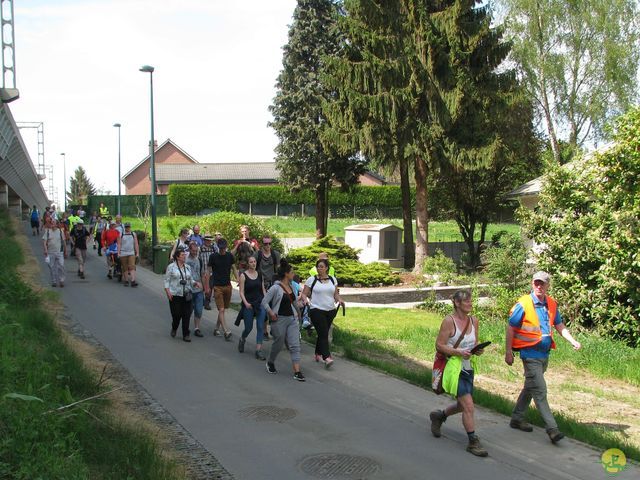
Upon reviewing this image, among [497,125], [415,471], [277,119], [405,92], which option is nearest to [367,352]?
[415,471]

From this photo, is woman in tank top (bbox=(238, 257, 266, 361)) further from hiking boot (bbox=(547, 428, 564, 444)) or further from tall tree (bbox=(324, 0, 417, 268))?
tall tree (bbox=(324, 0, 417, 268))

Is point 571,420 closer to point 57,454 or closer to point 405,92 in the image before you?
point 57,454

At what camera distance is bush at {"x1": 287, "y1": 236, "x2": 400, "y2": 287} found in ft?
73.9

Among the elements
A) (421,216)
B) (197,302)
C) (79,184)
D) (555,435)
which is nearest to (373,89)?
(421,216)

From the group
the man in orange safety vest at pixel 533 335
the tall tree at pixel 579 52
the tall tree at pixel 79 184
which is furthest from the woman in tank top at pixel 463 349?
the tall tree at pixel 79 184

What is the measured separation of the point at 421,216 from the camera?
26.5 meters

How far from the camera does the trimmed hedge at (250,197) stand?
68.9 meters

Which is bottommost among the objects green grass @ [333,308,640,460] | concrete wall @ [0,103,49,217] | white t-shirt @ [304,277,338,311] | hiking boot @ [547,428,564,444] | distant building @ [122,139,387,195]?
green grass @ [333,308,640,460]

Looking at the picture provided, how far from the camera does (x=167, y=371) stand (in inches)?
395

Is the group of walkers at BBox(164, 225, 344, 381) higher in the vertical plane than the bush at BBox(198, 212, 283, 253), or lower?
lower

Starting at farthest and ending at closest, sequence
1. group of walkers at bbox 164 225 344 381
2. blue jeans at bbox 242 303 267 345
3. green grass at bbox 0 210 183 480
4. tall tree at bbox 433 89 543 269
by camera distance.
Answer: tall tree at bbox 433 89 543 269 < blue jeans at bbox 242 303 267 345 < group of walkers at bbox 164 225 344 381 < green grass at bbox 0 210 183 480

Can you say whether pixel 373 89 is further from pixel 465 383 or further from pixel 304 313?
pixel 465 383

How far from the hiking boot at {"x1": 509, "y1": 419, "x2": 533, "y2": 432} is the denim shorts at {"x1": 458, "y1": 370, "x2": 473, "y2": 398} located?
3.48 feet

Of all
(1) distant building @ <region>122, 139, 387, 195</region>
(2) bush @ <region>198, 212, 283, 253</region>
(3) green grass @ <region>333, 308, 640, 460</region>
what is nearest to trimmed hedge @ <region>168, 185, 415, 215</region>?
(1) distant building @ <region>122, 139, 387, 195</region>
